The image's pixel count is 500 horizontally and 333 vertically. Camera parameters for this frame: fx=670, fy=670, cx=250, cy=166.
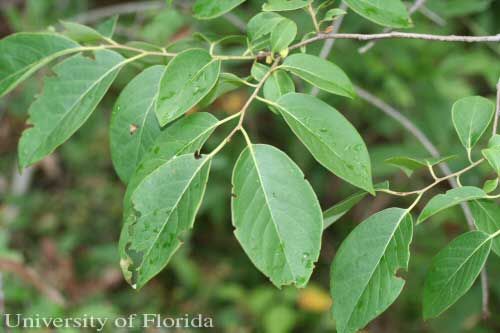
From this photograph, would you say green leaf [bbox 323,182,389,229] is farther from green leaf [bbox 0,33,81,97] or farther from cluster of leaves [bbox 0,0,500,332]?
green leaf [bbox 0,33,81,97]

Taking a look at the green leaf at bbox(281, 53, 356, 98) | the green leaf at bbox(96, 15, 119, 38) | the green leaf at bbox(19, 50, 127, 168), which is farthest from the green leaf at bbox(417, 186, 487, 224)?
the green leaf at bbox(96, 15, 119, 38)

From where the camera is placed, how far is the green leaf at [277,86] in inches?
44.0

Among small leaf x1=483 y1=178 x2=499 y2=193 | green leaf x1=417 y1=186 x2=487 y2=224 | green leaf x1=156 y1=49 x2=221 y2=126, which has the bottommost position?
small leaf x1=483 y1=178 x2=499 y2=193

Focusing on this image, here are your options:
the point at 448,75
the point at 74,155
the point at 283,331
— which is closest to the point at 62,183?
the point at 74,155

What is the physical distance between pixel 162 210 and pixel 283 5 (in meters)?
0.39

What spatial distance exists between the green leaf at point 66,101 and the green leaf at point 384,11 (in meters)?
0.43

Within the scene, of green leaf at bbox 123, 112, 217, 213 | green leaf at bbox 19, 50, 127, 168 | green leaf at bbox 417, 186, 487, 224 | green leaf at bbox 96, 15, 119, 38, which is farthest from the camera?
green leaf at bbox 96, 15, 119, 38

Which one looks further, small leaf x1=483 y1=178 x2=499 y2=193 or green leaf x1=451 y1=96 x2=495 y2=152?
green leaf x1=451 y1=96 x2=495 y2=152

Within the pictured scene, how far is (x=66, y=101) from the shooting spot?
1211mm

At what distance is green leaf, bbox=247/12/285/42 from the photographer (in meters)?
1.16

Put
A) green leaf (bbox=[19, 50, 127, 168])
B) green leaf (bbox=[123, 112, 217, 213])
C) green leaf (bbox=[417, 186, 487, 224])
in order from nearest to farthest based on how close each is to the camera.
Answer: green leaf (bbox=[417, 186, 487, 224]) → green leaf (bbox=[123, 112, 217, 213]) → green leaf (bbox=[19, 50, 127, 168])

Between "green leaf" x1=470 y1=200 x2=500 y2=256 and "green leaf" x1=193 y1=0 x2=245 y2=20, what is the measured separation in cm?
52

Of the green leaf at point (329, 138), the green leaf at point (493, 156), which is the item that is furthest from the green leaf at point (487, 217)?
the green leaf at point (329, 138)

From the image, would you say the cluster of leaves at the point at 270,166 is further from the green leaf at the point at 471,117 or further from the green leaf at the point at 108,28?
the green leaf at the point at 108,28
